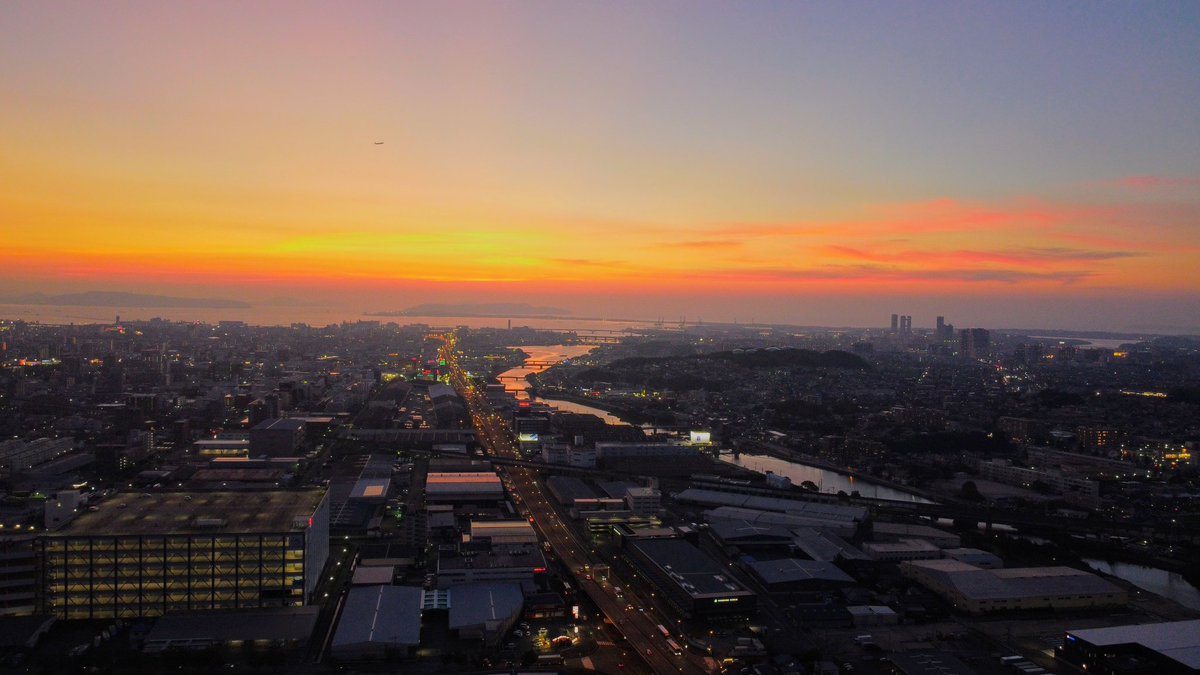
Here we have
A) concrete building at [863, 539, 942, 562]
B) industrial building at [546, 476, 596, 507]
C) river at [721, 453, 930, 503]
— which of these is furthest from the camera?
river at [721, 453, 930, 503]

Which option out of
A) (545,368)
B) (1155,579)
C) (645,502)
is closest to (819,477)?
(645,502)

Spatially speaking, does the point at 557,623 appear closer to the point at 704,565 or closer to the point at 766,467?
the point at 704,565

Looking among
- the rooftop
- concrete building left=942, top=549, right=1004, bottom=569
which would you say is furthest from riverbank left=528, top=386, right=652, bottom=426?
concrete building left=942, top=549, right=1004, bottom=569

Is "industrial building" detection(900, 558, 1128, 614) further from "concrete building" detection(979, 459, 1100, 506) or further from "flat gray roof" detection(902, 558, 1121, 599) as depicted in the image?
"concrete building" detection(979, 459, 1100, 506)

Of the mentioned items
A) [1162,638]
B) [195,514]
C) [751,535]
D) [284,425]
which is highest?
[195,514]

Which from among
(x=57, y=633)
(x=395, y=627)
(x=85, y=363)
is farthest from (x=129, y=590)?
(x=85, y=363)

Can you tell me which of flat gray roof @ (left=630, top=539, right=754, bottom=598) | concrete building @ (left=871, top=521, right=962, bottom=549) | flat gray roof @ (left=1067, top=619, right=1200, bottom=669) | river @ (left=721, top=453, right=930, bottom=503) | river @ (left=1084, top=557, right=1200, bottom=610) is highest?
flat gray roof @ (left=1067, top=619, right=1200, bottom=669)

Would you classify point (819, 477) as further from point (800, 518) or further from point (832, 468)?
point (800, 518)
